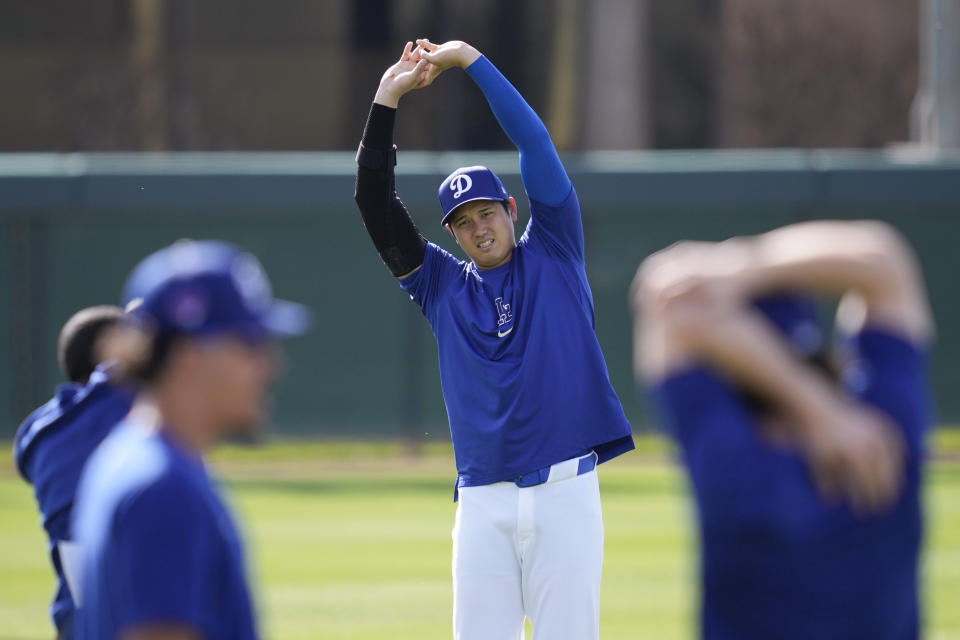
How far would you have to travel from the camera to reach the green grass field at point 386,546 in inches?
346

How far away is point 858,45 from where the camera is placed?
3111 centimetres

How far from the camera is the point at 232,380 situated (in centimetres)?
256

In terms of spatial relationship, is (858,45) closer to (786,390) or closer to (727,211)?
(727,211)

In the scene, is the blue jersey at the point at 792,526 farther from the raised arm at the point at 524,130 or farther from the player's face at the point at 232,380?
the raised arm at the point at 524,130

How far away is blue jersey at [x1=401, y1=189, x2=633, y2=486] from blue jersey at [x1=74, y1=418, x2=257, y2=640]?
261 cm

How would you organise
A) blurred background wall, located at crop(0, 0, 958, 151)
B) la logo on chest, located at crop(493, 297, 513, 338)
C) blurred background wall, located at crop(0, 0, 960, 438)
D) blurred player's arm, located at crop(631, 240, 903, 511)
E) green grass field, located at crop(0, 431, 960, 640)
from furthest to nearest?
blurred background wall, located at crop(0, 0, 958, 151) < blurred background wall, located at crop(0, 0, 960, 438) < green grass field, located at crop(0, 431, 960, 640) < la logo on chest, located at crop(493, 297, 513, 338) < blurred player's arm, located at crop(631, 240, 903, 511)

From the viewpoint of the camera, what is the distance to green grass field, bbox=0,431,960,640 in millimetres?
8797

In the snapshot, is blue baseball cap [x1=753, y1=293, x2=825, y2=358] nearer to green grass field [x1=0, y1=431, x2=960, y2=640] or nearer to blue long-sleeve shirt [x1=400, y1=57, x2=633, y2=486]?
blue long-sleeve shirt [x1=400, y1=57, x2=633, y2=486]

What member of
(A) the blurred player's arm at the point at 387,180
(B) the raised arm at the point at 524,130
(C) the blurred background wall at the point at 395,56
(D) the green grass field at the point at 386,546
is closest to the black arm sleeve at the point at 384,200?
(A) the blurred player's arm at the point at 387,180

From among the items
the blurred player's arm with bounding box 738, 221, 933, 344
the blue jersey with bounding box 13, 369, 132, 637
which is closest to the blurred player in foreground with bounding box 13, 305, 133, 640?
the blue jersey with bounding box 13, 369, 132, 637

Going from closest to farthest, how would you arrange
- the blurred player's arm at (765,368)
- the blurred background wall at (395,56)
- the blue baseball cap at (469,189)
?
1. the blurred player's arm at (765,368)
2. the blue baseball cap at (469,189)
3. the blurred background wall at (395,56)

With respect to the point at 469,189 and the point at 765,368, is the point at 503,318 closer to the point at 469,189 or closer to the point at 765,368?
the point at 469,189

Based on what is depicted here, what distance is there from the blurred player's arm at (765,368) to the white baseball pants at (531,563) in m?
2.72

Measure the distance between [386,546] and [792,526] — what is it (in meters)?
9.34
